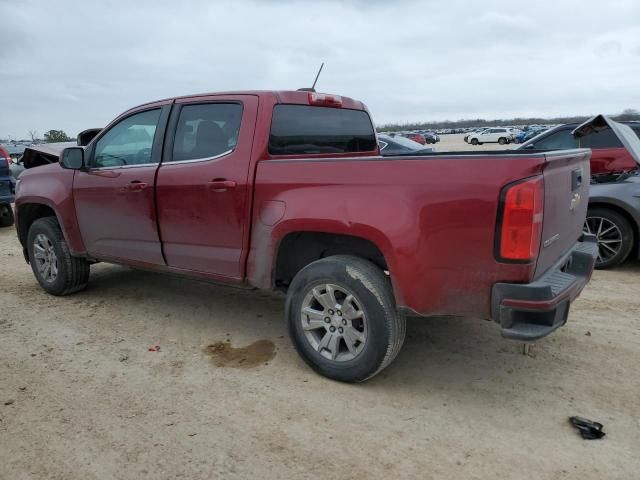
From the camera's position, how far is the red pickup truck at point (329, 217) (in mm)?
2580

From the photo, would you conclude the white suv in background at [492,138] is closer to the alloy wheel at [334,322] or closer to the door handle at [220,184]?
the door handle at [220,184]

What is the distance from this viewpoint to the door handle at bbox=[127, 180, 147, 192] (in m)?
4.05

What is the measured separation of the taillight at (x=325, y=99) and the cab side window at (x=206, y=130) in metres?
0.60

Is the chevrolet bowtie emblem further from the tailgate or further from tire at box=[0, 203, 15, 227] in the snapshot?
tire at box=[0, 203, 15, 227]

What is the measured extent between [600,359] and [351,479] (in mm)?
2166

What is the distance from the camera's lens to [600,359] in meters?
3.48

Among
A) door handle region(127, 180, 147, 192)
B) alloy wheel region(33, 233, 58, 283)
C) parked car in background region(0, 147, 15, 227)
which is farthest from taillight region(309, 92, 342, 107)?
parked car in background region(0, 147, 15, 227)

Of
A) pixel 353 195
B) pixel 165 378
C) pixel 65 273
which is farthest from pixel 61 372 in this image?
pixel 353 195

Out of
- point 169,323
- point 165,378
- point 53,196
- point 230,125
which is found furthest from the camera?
point 53,196

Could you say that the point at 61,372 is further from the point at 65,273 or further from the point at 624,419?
the point at 624,419

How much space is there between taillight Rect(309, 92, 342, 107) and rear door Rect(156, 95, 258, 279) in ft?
1.67

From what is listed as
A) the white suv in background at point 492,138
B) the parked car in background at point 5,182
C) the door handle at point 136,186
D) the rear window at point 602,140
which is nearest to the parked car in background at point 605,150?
the rear window at point 602,140

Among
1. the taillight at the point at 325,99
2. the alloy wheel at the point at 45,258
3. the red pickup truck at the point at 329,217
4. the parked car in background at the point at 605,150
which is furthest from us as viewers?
the parked car in background at the point at 605,150

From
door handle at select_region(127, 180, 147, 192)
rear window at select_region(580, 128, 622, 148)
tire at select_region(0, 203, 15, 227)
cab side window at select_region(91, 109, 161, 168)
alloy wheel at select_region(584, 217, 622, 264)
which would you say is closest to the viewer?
door handle at select_region(127, 180, 147, 192)
